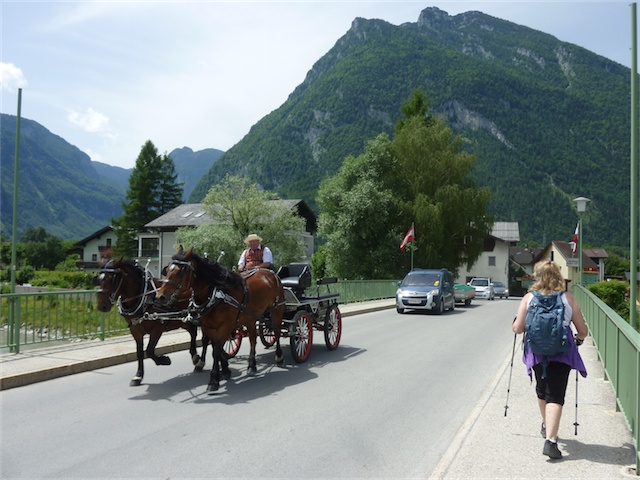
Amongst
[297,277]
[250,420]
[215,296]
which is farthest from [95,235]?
[250,420]

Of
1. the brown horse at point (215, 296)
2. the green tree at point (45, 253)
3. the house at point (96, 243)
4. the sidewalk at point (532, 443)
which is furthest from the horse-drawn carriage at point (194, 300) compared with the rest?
the green tree at point (45, 253)

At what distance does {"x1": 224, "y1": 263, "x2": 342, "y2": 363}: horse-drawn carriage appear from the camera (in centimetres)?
978

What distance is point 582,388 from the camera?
7.98m

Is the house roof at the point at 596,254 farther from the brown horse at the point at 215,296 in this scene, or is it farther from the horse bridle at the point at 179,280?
the horse bridle at the point at 179,280

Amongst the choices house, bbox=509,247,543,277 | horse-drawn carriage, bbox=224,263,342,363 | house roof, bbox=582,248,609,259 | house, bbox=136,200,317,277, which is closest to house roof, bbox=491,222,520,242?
house roof, bbox=582,248,609,259

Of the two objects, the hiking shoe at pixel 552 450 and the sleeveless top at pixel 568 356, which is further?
the sleeveless top at pixel 568 356

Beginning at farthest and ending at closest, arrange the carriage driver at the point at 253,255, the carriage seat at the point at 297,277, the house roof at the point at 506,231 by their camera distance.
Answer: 1. the house roof at the point at 506,231
2. the carriage seat at the point at 297,277
3. the carriage driver at the point at 253,255

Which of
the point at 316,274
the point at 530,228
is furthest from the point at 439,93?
the point at 316,274

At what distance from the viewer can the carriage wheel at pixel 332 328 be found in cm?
1132

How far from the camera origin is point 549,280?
16.8ft

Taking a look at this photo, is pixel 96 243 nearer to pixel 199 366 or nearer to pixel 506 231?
pixel 506 231

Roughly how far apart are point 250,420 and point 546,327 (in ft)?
11.1

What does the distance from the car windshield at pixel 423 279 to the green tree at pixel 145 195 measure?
175 feet

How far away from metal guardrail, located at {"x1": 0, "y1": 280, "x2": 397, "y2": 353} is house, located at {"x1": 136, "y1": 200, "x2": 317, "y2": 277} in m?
45.2
